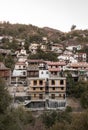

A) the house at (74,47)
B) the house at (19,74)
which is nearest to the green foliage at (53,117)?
the house at (19,74)

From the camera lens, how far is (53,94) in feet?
66.4

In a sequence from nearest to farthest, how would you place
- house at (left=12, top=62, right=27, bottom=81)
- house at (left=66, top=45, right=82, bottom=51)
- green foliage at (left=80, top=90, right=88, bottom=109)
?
green foliage at (left=80, top=90, right=88, bottom=109) < house at (left=12, top=62, right=27, bottom=81) < house at (left=66, top=45, right=82, bottom=51)

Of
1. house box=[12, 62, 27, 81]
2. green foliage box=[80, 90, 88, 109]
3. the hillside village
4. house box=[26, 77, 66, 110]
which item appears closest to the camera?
green foliage box=[80, 90, 88, 109]

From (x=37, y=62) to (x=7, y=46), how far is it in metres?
10.2

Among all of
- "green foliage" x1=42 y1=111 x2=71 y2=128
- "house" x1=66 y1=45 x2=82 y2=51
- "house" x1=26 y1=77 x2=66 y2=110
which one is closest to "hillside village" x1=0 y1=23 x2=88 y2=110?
"house" x1=26 y1=77 x2=66 y2=110

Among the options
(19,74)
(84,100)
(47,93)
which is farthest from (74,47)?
(84,100)

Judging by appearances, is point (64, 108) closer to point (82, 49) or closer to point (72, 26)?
point (82, 49)

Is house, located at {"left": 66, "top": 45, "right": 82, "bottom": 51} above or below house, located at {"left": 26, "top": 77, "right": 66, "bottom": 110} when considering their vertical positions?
above

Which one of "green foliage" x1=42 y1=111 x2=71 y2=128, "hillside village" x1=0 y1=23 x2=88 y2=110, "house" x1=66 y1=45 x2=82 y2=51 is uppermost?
"house" x1=66 y1=45 x2=82 y2=51

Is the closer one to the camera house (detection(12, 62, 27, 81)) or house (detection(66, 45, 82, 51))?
house (detection(12, 62, 27, 81))

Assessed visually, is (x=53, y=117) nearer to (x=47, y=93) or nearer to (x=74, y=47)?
(x=47, y=93)

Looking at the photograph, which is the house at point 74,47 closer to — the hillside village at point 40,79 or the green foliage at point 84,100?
the hillside village at point 40,79

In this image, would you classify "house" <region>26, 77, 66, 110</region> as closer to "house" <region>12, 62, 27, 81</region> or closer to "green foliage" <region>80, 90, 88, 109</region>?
"green foliage" <region>80, 90, 88, 109</region>

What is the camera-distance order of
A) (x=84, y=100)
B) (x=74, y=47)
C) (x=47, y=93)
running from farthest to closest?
(x=74, y=47) < (x=47, y=93) < (x=84, y=100)
